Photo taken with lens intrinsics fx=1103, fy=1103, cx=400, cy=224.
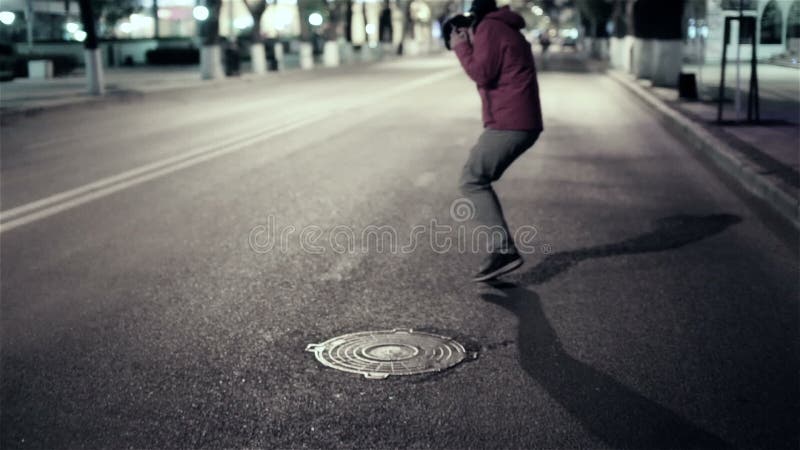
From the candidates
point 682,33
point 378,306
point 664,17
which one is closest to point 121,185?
point 378,306

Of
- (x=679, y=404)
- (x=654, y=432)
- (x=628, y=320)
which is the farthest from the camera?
(x=628, y=320)

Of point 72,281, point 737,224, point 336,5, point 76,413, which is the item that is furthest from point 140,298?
point 336,5

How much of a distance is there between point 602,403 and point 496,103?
2771 mm

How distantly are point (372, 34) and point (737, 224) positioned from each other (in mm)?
113934

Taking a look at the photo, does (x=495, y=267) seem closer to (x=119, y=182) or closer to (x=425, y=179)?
(x=425, y=179)

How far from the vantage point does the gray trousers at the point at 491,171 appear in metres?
7.02

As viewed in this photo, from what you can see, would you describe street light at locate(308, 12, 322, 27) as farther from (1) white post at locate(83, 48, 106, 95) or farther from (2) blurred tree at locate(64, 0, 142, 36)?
(1) white post at locate(83, 48, 106, 95)

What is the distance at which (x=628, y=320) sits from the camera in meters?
6.18

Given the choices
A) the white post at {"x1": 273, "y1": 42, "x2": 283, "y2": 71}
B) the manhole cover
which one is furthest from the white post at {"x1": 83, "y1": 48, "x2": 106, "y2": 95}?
the manhole cover

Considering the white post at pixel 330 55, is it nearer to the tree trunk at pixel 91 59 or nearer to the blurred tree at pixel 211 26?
the blurred tree at pixel 211 26

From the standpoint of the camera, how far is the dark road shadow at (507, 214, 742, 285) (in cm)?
751

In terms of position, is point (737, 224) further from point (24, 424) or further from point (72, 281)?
point (24, 424)

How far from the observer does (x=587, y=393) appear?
15.9 ft

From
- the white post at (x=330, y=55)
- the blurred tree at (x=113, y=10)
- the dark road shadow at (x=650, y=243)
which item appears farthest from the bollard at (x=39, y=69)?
the dark road shadow at (x=650, y=243)
